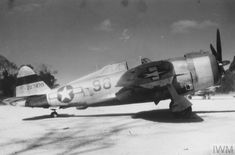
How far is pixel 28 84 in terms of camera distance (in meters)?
12.9

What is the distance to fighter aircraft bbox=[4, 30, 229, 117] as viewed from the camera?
1014cm

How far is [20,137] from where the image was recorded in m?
7.84

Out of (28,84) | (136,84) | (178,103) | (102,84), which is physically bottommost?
(178,103)

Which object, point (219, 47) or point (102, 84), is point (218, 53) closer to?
point (219, 47)

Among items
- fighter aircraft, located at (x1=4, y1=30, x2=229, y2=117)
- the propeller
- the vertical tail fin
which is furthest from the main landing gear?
the vertical tail fin

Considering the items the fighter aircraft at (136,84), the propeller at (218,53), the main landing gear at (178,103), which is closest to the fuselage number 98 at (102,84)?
the fighter aircraft at (136,84)

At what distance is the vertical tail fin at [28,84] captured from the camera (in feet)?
42.2

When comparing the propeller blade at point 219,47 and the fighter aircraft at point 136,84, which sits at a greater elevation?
the propeller blade at point 219,47

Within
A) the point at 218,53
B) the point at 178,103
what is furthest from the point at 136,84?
the point at 218,53

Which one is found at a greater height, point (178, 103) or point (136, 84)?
point (136, 84)

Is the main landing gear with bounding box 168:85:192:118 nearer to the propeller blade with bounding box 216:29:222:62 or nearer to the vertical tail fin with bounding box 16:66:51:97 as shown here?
the propeller blade with bounding box 216:29:222:62

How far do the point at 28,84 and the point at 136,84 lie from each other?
19.7ft

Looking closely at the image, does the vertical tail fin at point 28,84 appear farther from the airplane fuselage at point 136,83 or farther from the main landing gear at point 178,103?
the main landing gear at point 178,103

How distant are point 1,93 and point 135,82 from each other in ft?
173
